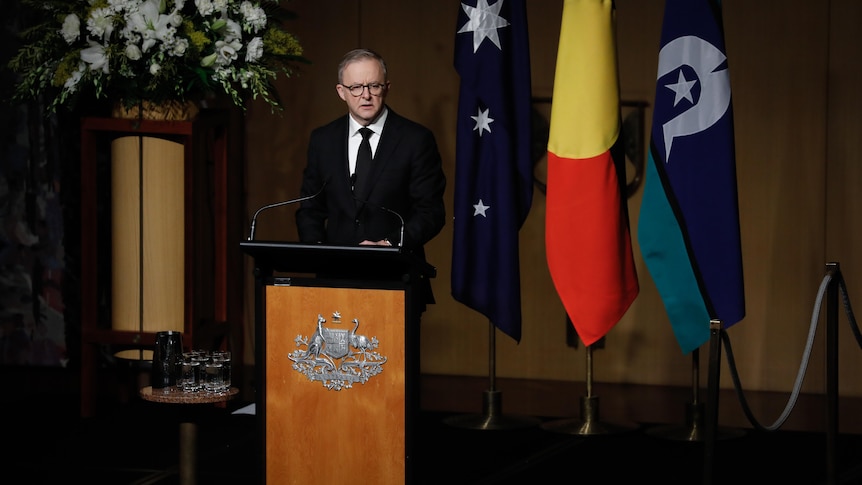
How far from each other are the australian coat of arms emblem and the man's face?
0.93 meters

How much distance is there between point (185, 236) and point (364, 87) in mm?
1750

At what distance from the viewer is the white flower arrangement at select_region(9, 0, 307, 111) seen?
4.81m

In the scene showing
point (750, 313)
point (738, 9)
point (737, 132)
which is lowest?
point (750, 313)

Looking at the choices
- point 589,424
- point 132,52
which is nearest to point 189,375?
point 132,52

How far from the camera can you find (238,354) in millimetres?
6398

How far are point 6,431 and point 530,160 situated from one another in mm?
2612

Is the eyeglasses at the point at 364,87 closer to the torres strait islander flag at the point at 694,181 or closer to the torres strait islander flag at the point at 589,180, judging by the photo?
the torres strait islander flag at the point at 589,180

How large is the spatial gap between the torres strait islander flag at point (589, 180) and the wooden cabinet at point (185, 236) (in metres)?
1.70

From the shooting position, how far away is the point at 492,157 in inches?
197

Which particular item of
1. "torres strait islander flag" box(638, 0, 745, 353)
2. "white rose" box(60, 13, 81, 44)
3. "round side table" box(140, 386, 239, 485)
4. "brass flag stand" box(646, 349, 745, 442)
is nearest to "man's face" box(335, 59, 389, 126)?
"round side table" box(140, 386, 239, 485)

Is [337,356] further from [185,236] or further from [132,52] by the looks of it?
[185,236]

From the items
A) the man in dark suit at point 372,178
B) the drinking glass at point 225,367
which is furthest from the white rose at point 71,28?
the drinking glass at point 225,367

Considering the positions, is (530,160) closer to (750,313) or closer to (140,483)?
(750,313)

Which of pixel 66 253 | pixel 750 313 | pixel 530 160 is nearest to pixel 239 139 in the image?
pixel 66 253
